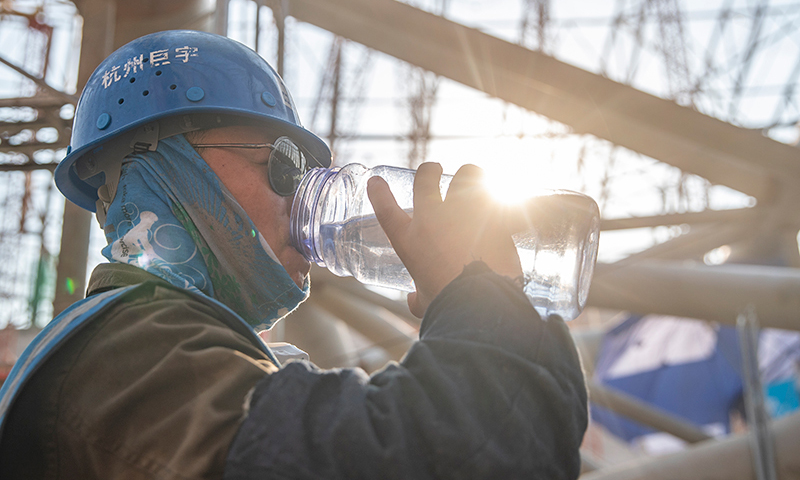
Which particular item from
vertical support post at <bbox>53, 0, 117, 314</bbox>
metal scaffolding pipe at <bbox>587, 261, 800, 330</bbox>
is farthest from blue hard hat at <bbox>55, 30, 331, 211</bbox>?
metal scaffolding pipe at <bbox>587, 261, 800, 330</bbox>

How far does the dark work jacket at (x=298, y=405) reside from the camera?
987mm

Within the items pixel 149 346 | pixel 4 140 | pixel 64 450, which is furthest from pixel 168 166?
pixel 4 140

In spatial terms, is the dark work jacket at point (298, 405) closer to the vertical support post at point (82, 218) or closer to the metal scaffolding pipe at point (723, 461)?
the vertical support post at point (82, 218)

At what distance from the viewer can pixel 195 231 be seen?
1.59 metres

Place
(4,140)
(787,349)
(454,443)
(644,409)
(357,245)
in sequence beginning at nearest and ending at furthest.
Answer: (454,443), (357,245), (4,140), (644,409), (787,349)

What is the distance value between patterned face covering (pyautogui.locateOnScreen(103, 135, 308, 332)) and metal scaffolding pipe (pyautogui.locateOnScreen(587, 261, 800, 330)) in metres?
4.05

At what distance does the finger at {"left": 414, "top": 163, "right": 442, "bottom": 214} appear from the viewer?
1353 mm

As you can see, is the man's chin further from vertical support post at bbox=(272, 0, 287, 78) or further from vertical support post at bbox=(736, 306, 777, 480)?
vertical support post at bbox=(736, 306, 777, 480)

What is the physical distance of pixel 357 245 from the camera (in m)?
2.29

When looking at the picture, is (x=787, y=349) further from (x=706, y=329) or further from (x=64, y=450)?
(x=64, y=450)

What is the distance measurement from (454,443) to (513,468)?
0.10 m

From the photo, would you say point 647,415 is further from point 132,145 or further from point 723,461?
point 132,145

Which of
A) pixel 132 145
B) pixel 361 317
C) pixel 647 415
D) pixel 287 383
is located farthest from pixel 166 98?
pixel 647 415

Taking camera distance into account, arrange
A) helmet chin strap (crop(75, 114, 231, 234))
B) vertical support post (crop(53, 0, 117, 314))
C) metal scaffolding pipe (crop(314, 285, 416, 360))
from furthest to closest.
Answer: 1. metal scaffolding pipe (crop(314, 285, 416, 360))
2. vertical support post (crop(53, 0, 117, 314))
3. helmet chin strap (crop(75, 114, 231, 234))
